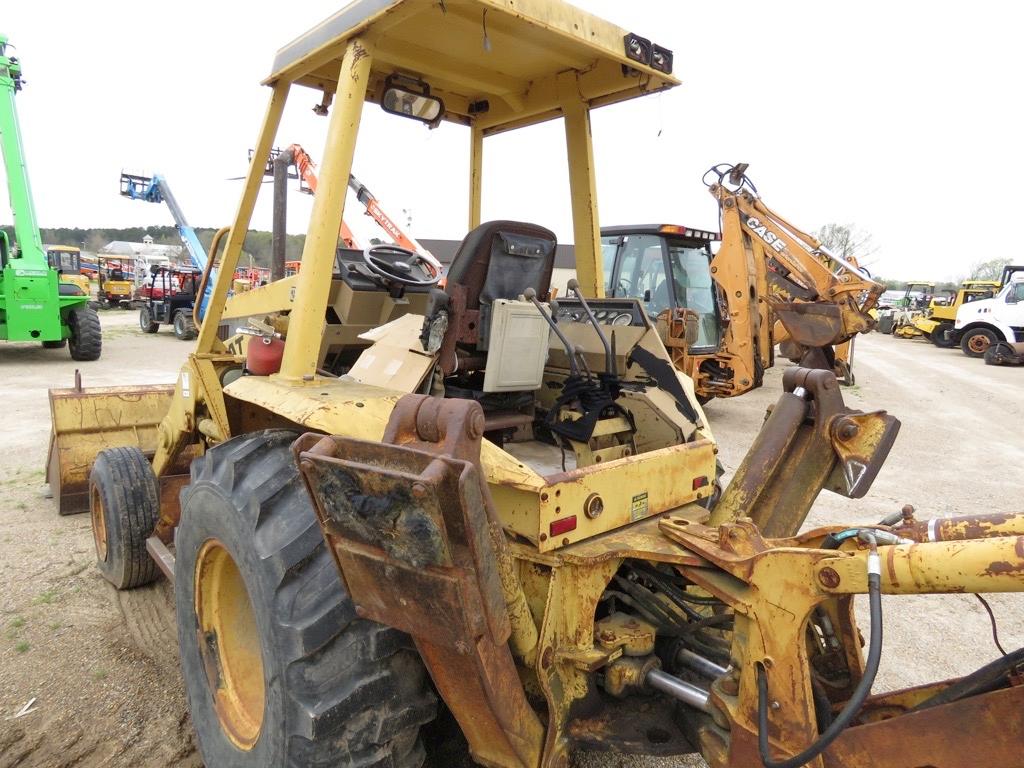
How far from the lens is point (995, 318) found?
67.4 feet

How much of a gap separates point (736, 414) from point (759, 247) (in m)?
2.77

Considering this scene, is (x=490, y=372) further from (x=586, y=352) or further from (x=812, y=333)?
(x=812, y=333)

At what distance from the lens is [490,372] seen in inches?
101

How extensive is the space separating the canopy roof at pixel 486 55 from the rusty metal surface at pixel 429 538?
4.57 ft

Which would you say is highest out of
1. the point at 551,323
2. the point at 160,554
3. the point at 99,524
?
the point at 551,323

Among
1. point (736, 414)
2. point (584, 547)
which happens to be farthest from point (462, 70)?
point (736, 414)

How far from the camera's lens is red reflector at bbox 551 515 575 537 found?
6.41 feet

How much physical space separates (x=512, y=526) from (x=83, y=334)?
14.0 meters

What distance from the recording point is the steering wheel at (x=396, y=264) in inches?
133

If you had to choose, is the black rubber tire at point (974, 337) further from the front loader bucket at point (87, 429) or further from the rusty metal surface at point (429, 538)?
the rusty metal surface at point (429, 538)

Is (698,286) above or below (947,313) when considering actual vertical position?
above

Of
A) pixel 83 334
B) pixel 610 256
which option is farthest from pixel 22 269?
pixel 610 256

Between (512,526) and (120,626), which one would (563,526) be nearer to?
(512,526)

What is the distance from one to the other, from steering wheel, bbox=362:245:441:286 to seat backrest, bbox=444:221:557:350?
0.79 meters
